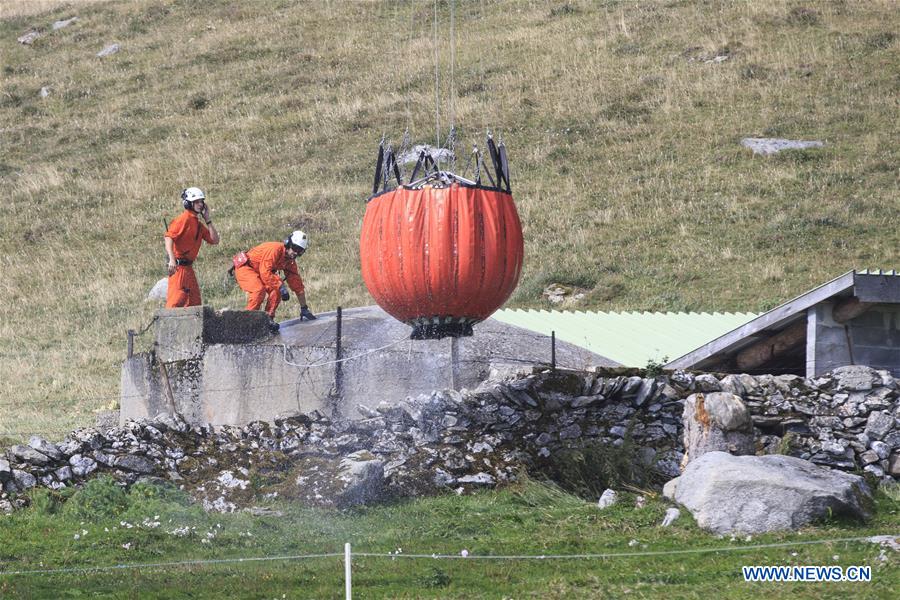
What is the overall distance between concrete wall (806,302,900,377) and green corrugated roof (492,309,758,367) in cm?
223

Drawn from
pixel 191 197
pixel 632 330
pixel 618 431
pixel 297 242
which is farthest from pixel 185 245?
pixel 632 330

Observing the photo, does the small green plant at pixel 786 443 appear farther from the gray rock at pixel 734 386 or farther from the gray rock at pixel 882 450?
the gray rock at pixel 882 450

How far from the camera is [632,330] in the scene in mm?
20016

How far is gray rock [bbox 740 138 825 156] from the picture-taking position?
119 ft

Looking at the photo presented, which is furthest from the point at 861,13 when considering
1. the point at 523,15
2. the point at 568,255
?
the point at 568,255

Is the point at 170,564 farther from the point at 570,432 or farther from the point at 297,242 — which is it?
the point at 297,242

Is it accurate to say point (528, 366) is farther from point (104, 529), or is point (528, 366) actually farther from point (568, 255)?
point (568, 255)

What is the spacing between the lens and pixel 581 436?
50.4 ft

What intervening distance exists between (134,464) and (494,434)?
3.86 m

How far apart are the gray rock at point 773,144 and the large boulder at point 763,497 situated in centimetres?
2463

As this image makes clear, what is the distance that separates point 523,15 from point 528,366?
116ft

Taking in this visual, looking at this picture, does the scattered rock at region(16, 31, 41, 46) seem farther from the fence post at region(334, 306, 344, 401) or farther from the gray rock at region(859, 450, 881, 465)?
the gray rock at region(859, 450, 881, 465)

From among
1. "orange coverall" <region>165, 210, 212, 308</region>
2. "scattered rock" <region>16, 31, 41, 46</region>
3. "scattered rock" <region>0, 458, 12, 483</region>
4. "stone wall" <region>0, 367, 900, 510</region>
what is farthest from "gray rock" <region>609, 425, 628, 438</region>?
"scattered rock" <region>16, 31, 41, 46</region>

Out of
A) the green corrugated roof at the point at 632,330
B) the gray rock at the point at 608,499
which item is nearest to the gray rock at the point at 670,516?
the gray rock at the point at 608,499
